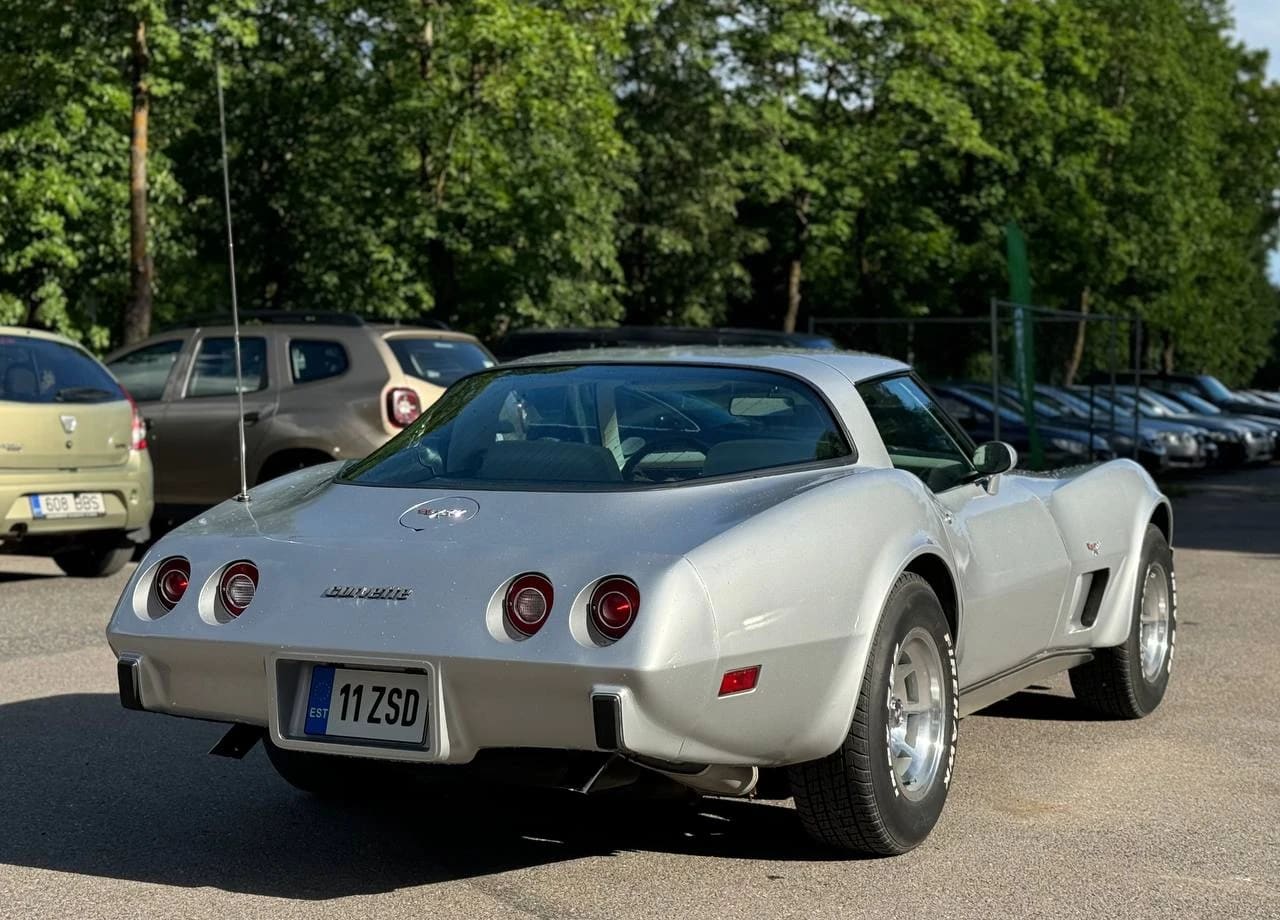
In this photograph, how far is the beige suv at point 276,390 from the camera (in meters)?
13.3

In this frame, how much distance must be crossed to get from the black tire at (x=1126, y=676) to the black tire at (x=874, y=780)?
6.61ft

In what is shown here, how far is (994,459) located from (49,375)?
7336 millimetres

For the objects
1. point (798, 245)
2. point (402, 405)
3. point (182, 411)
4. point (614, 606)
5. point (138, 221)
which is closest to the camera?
point (614, 606)

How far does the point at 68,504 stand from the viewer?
11492 millimetres

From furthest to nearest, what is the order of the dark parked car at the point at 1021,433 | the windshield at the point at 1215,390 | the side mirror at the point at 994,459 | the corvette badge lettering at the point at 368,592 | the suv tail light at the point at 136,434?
the windshield at the point at 1215,390 < the dark parked car at the point at 1021,433 < the suv tail light at the point at 136,434 < the side mirror at the point at 994,459 < the corvette badge lettering at the point at 368,592

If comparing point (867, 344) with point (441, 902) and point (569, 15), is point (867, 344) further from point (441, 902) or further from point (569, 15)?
point (441, 902)

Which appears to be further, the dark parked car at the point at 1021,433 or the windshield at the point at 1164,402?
the windshield at the point at 1164,402

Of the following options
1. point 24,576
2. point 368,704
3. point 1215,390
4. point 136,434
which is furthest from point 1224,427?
point 368,704

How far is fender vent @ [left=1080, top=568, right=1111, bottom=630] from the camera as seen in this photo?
6668mm

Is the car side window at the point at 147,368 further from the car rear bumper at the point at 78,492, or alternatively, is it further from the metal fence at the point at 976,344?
the metal fence at the point at 976,344

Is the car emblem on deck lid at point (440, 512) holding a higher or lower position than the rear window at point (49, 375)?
higher

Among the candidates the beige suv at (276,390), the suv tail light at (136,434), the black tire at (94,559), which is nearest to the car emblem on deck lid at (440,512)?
the suv tail light at (136,434)

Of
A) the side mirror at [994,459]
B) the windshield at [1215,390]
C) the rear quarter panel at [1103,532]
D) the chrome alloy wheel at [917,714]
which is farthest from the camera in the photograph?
the windshield at [1215,390]

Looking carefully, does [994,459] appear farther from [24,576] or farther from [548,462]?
[24,576]
